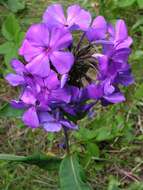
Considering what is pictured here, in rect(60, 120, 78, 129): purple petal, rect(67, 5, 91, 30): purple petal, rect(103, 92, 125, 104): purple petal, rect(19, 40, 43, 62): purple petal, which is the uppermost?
rect(67, 5, 91, 30): purple petal

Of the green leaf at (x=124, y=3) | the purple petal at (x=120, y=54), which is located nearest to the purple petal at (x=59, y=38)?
the purple petal at (x=120, y=54)

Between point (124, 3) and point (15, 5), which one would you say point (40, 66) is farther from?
point (15, 5)

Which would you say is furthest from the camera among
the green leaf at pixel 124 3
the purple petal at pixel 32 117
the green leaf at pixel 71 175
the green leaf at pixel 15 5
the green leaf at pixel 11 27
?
the green leaf at pixel 15 5

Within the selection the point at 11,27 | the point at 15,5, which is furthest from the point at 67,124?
the point at 15,5

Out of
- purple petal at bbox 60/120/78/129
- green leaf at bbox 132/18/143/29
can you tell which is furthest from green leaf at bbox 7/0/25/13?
purple petal at bbox 60/120/78/129

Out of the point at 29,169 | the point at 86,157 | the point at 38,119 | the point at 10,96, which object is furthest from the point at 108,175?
the point at 38,119

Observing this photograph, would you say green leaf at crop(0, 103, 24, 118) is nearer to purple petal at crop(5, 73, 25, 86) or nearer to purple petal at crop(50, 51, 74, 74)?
purple petal at crop(5, 73, 25, 86)

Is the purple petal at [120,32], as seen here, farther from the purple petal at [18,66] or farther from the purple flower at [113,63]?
the purple petal at [18,66]
